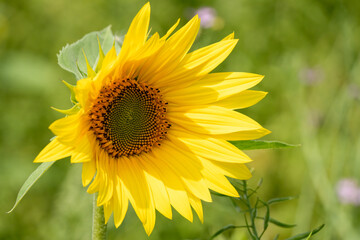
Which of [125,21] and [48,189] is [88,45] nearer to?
[48,189]

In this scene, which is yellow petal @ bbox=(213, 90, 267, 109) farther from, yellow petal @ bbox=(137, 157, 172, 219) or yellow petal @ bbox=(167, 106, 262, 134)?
yellow petal @ bbox=(137, 157, 172, 219)

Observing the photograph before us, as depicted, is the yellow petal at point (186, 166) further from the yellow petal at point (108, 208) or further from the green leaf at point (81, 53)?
the green leaf at point (81, 53)

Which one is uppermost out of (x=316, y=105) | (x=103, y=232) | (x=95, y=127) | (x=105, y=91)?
(x=316, y=105)

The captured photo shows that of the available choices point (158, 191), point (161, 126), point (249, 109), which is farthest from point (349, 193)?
point (158, 191)

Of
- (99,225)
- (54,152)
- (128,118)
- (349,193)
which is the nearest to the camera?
(54,152)

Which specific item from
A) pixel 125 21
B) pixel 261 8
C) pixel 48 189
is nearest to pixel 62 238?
pixel 48 189

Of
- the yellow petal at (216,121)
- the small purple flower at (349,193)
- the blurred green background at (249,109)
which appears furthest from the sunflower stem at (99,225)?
the small purple flower at (349,193)

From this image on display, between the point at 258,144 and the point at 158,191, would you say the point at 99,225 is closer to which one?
the point at 158,191
